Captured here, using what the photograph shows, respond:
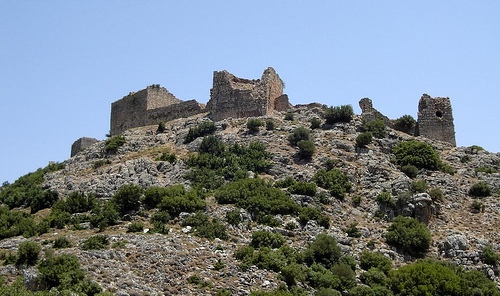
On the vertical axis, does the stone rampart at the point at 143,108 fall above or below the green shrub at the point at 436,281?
above

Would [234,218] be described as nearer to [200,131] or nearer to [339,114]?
[200,131]

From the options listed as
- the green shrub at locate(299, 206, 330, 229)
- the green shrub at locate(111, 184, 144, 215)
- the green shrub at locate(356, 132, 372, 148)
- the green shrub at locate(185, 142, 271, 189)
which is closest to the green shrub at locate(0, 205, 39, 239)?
the green shrub at locate(111, 184, 144, 215)

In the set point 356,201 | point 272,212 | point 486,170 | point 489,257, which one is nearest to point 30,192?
point 272,212

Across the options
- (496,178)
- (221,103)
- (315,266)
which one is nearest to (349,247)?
(315,266)

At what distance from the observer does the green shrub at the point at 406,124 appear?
49.8 m

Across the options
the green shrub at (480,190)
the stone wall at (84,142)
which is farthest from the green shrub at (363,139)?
the stone wall at (84,142)

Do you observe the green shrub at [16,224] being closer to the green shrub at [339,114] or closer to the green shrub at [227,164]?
the green shrub at [227,164]

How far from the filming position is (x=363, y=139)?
149 feet

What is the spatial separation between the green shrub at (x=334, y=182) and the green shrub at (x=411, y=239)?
393 cm

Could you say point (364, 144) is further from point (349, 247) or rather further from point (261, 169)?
point (349, 247)

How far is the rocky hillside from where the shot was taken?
3144 centimetres

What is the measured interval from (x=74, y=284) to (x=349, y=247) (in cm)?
1272

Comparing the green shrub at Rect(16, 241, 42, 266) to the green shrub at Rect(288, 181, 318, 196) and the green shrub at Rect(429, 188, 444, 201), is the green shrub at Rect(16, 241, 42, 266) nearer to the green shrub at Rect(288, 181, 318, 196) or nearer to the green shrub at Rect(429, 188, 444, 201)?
the green shrub at Rect(288, 181, 318, 196)

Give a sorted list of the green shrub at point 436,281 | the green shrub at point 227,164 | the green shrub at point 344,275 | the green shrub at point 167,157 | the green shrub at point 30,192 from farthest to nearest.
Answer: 1. the green shrub at point 167,157
2. the green shrub at point 227,164
3. the green shrub at point 30,192
4. the green shrub at point 436,281
5. the green shrub at point 344,275
